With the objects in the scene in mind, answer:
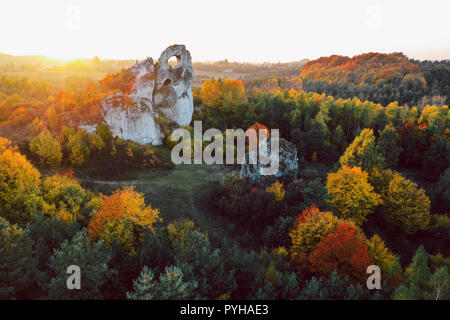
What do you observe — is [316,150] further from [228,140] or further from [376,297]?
[376,297]

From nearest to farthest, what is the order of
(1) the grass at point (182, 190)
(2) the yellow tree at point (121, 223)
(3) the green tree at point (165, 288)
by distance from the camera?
1. (3) the green tree at point (165, 288)
2. (2) the yellow tree at point (121, 223)
3. (1) the grass at point (182, 190)

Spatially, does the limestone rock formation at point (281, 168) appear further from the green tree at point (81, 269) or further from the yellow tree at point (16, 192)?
the green tree at point (81, 269)

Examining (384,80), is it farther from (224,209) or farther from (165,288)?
(165,288)

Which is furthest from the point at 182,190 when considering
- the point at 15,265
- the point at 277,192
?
the point at 15,265

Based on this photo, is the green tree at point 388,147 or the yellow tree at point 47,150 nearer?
the yellow tree at point 47,150

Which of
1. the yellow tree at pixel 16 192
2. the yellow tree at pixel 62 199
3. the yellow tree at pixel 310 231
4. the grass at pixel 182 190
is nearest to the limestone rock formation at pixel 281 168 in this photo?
the grass at pixel 182 190
